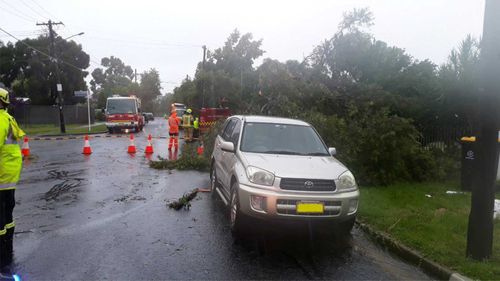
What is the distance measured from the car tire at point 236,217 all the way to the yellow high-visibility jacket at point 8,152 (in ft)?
9.23

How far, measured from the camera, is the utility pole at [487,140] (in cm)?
512

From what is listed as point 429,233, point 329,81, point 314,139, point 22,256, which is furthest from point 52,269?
point 329,81

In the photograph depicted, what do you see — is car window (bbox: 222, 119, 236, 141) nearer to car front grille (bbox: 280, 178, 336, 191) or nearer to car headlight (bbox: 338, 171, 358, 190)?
car front grille (bbox: 280, 178, 336, 191)

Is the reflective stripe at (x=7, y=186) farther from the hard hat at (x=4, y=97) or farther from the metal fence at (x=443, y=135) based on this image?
the metal fence at (x=443, y=135)

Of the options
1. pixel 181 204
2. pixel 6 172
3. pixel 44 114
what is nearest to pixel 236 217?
pixel 181 204

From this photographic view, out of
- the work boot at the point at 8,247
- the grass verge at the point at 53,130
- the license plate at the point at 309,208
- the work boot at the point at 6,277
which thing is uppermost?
the license plate at the point at 309,208

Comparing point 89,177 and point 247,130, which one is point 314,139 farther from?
point 89,177

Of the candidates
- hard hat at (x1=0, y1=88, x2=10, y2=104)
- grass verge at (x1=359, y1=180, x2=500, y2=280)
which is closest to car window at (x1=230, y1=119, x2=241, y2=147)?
grass verge at (x1=359, y1=180, x2=500, y2=280)

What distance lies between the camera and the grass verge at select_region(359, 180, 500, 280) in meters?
5.28

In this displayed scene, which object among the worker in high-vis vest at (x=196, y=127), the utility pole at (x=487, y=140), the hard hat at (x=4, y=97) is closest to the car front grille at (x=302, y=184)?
the utility pole at (x=487, y=140)

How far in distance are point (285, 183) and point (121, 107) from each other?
26429mm

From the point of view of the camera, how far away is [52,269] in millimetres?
4871

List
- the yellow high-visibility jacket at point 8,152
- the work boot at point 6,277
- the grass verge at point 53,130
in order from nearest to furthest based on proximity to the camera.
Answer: the work boot at point 6,277 < the yellow high-visibility jacket at point 8,152 < the grass verge at point 53,130

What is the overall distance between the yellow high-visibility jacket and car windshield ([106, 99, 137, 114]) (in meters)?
26.3
